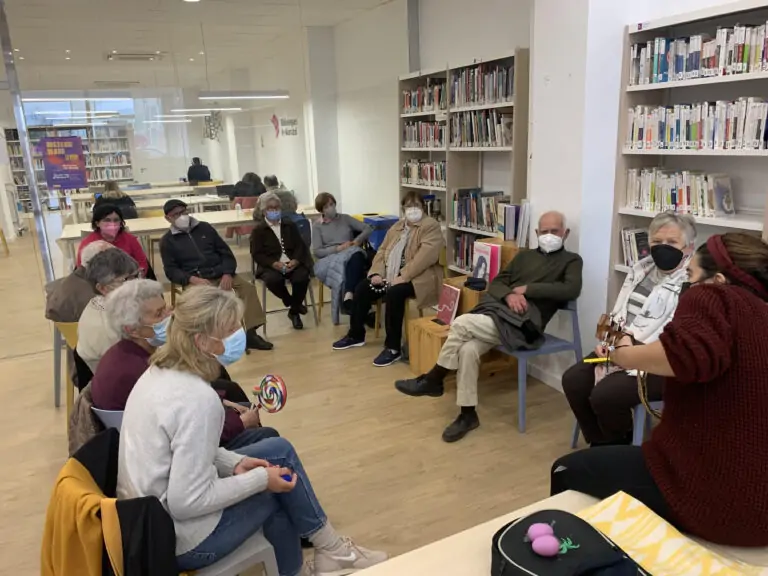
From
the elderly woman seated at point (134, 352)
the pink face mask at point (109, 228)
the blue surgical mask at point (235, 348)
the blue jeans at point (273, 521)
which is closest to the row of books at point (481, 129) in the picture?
the pink face mask at point (109, 228)

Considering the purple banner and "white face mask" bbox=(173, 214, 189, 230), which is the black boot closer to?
→ "white face mask" bbox=(173, 214, 189, 230)

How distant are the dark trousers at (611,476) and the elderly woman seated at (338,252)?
325 centimetres

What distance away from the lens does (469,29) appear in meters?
5.11

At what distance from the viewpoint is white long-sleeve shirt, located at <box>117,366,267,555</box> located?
1630 mm

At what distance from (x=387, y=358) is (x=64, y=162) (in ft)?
10.4

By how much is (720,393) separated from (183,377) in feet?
4.68

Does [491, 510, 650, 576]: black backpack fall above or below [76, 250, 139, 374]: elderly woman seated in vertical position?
below

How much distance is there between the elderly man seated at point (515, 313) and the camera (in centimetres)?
336

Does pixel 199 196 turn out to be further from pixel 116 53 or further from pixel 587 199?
pixel 587 199

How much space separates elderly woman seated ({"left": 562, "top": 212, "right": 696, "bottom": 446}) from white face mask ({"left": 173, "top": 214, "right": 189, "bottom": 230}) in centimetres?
319

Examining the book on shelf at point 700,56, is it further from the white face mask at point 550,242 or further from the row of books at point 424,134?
the row of books at point 424,134

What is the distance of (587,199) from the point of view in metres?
3.51

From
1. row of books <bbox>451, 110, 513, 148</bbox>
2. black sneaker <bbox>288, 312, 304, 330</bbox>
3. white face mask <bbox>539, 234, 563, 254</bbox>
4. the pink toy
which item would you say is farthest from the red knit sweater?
black sneaker <bbox>288, 312, 304, 330</bbox>

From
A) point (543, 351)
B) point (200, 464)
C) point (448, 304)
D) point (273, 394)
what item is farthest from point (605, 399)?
point (200, 464)
